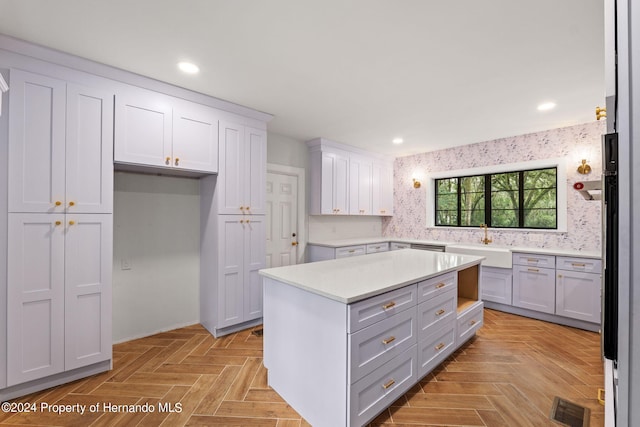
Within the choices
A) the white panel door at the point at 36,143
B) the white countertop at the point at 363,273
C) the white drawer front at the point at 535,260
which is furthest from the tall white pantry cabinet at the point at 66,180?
the white drawer front at the point at 535,260

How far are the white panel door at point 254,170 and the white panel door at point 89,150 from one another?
4.12ft

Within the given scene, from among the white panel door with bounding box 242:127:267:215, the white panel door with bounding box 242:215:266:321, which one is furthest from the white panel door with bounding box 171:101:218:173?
the white panel door with bounding box 242:215:266:321

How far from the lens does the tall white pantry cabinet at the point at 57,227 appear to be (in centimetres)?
196

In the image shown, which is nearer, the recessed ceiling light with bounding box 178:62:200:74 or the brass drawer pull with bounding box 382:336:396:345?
the brass drawer pull with bounding box 382:336:396:345

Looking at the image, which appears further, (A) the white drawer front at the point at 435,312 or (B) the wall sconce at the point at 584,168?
(B) the wall sconce at the point at 584,168

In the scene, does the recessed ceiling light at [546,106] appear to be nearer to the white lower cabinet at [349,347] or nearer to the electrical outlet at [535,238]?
the electrical outlet at [535,238]

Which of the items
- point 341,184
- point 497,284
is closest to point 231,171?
point 341,184

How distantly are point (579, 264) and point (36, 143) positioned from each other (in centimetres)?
539

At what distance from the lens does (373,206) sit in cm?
525

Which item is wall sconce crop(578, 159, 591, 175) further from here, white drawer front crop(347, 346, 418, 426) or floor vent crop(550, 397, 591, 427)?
white drawer front crop(347, 346, 418, 426)

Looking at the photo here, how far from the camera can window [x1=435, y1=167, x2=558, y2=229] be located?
3.99 meters

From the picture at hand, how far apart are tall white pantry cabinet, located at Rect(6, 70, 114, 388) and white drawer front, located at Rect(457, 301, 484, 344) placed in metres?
3.08

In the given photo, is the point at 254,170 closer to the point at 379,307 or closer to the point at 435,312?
the point at 379,307

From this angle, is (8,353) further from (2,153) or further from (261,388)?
(261,388)
